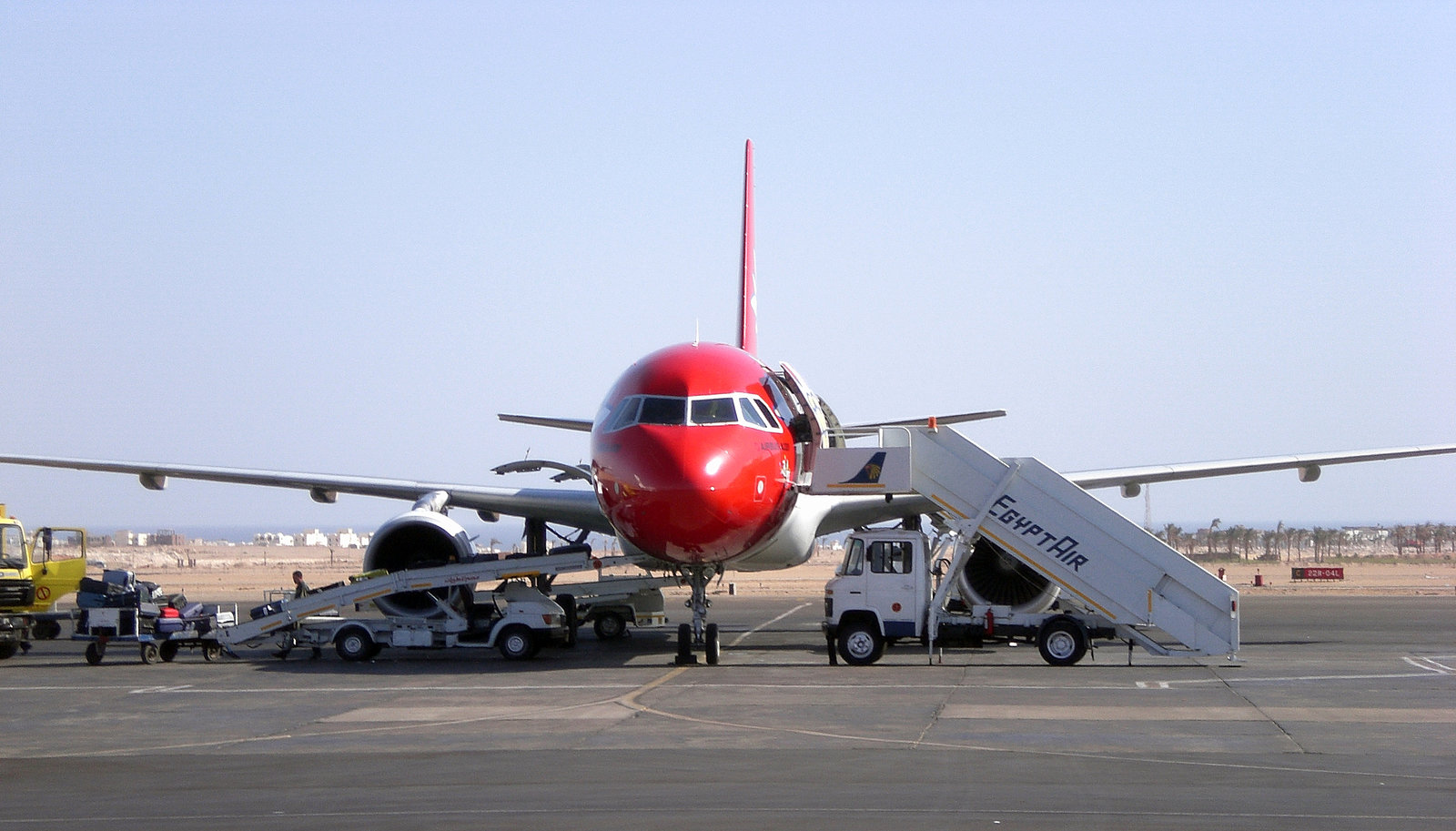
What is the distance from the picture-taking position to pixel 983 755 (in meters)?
11.9

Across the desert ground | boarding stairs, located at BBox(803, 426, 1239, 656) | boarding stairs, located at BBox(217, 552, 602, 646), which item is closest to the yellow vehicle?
boarding stairs, located at BBox(217, 552, 602, 646)

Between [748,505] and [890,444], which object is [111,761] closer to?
[748,505]

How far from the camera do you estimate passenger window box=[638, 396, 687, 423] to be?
1831 centimetres

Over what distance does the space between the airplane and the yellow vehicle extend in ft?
7.20

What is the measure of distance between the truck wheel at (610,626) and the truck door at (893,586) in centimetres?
757

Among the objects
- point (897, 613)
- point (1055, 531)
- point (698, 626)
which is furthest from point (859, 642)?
point (1055, 531)

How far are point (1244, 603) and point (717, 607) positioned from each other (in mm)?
14045

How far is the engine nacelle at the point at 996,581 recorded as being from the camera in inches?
888

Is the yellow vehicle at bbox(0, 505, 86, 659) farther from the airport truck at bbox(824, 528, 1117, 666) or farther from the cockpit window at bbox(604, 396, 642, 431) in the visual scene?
the airport truck at bbox(824, 528, 1117, 666)

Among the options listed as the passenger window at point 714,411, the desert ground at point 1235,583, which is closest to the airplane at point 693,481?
the passenger window at point 714,411

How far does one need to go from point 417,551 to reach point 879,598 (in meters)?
8.30

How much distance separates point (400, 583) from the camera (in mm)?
21766

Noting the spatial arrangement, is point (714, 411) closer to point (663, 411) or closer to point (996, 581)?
point (663, 411)

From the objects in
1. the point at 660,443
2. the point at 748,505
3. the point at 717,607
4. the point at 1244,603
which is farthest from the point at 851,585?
the point at 1244,603
